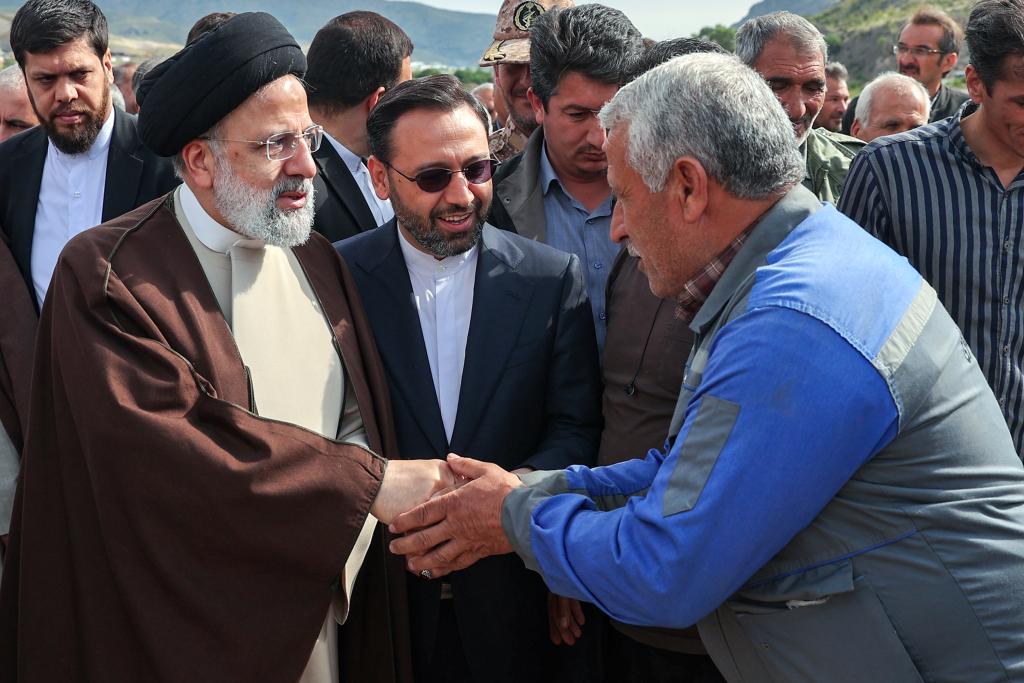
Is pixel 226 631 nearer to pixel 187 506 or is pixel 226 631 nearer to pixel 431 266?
pixel 187 506

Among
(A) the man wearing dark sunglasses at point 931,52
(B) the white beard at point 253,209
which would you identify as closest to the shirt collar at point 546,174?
(B) the white beard at point 253,209

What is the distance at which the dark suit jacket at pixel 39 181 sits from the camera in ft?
13.9

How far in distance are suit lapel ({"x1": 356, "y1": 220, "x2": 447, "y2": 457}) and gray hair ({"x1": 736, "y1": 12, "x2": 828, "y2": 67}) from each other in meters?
2.26

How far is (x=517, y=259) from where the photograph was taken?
11.0ft

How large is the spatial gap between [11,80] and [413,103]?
416cm

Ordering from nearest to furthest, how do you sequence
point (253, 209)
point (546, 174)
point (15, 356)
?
point (253, 209) → point (15, 356) → point (546, 174)

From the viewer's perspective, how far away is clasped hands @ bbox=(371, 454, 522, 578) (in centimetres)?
281

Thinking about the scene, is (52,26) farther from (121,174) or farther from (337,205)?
(337,205)

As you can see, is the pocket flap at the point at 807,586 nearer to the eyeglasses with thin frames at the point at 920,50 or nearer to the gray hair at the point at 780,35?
the gray hair at the point at 780,35

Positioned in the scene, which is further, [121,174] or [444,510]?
[121,174]

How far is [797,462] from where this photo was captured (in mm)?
2070

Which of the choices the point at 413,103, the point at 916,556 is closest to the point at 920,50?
the point at 413,103

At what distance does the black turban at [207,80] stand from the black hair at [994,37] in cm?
227

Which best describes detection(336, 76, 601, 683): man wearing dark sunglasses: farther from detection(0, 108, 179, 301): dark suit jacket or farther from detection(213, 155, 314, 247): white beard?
detection(0, 108, 179, 301): dark suit jacket
